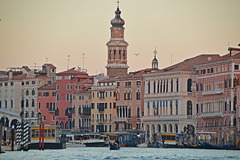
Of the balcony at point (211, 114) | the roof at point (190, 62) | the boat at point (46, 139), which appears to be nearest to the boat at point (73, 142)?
the roof at point (190, 62)

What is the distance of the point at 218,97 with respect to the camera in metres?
128

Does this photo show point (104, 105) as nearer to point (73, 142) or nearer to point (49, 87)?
point (49, 87)

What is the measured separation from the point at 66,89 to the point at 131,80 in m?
16.7

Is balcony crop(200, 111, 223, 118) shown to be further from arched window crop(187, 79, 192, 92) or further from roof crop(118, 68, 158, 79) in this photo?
roof crop(118, 68, 158, 79)

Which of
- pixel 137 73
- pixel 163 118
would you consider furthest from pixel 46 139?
pixel 137 73

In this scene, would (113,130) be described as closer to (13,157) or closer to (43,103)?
(43,103)

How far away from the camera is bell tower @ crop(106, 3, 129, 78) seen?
159 metres

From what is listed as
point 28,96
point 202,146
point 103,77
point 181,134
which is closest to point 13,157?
point 202,146

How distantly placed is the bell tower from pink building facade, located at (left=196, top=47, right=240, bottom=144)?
88.5 feet

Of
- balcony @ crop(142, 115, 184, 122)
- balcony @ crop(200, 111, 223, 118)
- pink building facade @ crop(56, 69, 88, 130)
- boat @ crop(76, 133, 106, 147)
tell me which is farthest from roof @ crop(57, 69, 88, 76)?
balcony @ crop(200, 111, 223, 118)

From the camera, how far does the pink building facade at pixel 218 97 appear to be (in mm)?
124500

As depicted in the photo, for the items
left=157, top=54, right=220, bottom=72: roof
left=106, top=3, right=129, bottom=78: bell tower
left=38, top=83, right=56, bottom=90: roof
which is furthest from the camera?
left=38, top=83, right=56, bottom=90: roof

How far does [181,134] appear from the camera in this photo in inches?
5103

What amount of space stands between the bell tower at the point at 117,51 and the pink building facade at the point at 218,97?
27.0 meters
